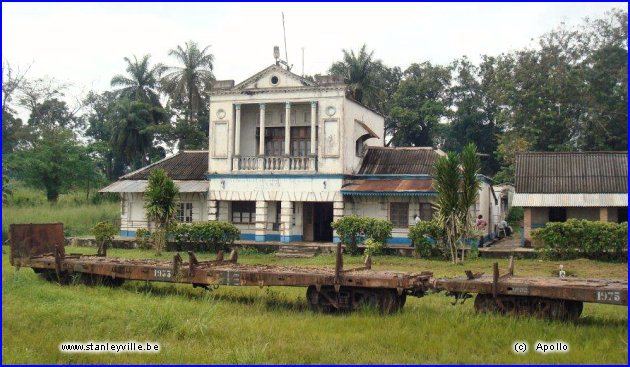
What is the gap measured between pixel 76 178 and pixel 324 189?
21.2 meters

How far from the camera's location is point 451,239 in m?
22.0

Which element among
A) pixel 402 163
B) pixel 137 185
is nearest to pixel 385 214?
pixel 402 163

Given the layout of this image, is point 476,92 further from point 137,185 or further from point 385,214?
point 137,185

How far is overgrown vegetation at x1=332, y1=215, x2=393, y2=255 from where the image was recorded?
23984mm

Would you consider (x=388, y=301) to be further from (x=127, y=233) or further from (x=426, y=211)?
(x=127, y=233)

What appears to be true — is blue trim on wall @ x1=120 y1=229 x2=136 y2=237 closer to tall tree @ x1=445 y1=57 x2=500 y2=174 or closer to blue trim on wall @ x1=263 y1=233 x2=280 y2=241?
blue trim on wall @ x1=263 y1=233 x2=280 y2=241

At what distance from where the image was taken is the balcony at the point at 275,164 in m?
26.8

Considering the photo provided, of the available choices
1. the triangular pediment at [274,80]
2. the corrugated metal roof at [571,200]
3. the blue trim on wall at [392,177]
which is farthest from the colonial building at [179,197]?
the corrugated metal roof at [571,200]

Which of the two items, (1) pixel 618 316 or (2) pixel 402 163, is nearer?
(1) pixel 618 316

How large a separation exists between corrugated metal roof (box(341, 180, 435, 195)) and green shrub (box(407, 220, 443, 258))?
77.3 inches

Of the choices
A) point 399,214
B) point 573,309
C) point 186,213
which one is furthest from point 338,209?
point 573,309

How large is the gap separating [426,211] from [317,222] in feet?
15.8

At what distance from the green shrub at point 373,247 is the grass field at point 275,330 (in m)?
9.58

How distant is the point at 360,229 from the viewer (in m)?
24.1
